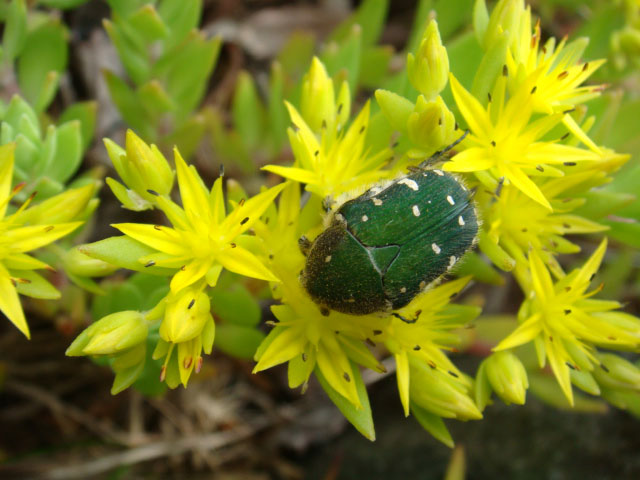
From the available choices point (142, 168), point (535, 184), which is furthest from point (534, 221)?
point (142, 168)

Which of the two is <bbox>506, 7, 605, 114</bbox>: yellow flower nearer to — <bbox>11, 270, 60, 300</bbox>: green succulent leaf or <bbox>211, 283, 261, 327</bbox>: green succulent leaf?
<bbox>211, 283, 261, 327</bbox>: green succulent leaf

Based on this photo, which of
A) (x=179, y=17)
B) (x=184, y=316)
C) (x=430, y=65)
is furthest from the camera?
(x=179, y=17)

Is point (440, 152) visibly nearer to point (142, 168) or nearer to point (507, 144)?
point (507, 144)

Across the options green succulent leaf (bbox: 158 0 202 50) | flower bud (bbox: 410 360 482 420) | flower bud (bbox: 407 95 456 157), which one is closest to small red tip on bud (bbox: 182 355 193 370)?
flower bud (bbox: 410 360 482 420)

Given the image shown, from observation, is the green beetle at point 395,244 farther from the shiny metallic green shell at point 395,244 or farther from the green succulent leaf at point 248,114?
the green succulent leaf at point 248,114

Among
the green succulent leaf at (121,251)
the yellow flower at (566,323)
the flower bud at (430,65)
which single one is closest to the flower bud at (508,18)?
the flower bud at (430,65)

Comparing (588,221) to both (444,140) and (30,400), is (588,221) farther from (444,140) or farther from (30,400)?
(30,400)
